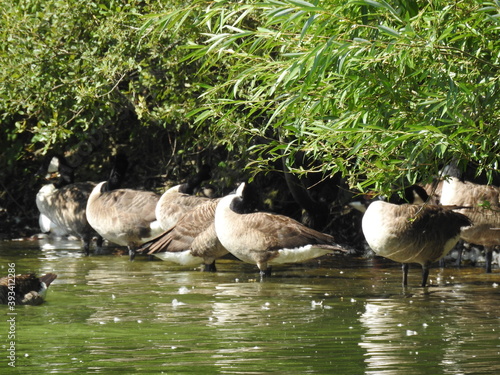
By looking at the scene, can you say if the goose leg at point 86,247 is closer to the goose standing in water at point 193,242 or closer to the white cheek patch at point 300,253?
the goose standing in water at point 193,242

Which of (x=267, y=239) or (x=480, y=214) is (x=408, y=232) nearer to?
(x=267, y=239)

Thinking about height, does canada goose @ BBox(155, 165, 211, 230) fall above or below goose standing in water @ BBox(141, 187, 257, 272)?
above

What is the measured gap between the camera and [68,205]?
17250 mm

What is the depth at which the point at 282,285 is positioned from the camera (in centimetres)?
1227

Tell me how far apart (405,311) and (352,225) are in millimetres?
7421

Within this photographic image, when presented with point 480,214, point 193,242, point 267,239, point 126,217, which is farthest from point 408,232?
point 126,217

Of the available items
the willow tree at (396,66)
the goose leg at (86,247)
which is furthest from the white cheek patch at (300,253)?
the goose leg at (86,247)

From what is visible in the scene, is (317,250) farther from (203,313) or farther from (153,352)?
(153,352)

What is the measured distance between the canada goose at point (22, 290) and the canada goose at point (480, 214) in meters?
6.28

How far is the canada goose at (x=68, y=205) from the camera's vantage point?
17.1 metres

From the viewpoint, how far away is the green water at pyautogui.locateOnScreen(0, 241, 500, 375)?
716 centimetres

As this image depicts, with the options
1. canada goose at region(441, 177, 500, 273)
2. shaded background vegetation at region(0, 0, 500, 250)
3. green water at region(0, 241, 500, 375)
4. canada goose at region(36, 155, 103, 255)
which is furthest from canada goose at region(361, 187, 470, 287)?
canada goose at region(36, 155, 103, 255)

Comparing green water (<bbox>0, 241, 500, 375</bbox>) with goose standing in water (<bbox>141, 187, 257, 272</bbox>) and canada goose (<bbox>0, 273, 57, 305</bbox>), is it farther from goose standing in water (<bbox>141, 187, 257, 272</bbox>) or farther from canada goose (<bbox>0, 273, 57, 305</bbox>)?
goose standing in water (<bbox>141, 187, 257, 272</bbox>)

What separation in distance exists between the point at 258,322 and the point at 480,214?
18.4ft
